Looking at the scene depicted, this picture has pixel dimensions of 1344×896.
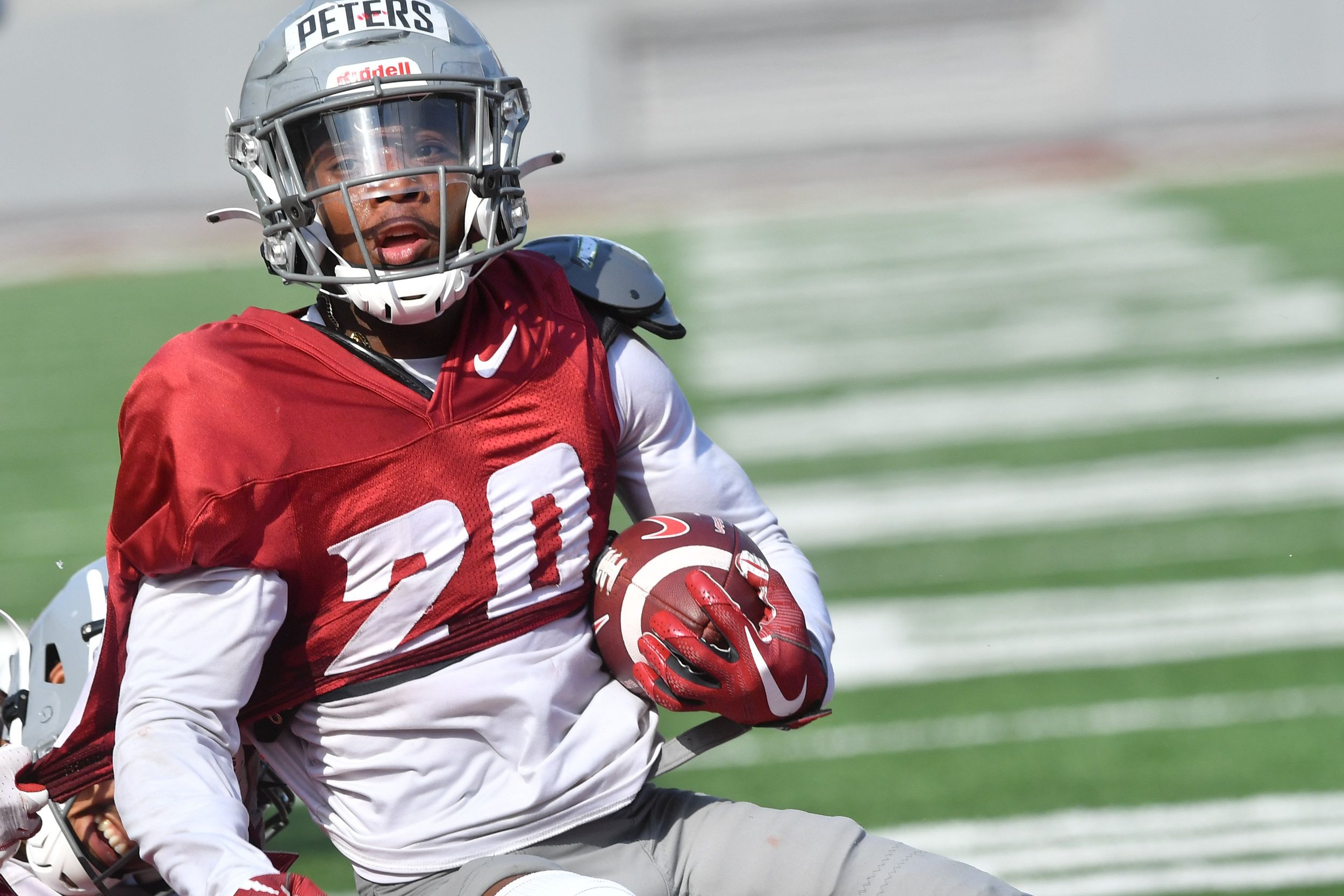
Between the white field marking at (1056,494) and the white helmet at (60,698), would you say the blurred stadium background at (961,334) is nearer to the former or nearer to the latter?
the white field marking at (1056,494)

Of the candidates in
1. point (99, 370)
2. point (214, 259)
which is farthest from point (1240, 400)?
point (214, 259)

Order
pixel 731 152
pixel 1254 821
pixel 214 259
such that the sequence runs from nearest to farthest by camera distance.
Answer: pixel 1254 821 < pixel 214 259 < pixel 731 152

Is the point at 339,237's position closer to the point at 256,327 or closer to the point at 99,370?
the point at 256,327

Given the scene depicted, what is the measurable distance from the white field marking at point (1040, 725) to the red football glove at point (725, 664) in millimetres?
2386

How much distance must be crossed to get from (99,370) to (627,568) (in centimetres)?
887

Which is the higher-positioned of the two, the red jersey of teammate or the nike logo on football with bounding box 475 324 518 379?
the nike logo on football with bounding box 475 324 518 379

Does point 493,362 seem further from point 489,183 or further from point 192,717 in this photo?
point 192,717

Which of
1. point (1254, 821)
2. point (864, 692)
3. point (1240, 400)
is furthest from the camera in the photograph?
point (1240, 400)

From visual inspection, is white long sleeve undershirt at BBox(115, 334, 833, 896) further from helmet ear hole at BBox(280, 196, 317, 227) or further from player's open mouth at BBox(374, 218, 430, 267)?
helmet ear hole at BBox(280, 196, 317, 227)

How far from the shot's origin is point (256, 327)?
2.17 meters

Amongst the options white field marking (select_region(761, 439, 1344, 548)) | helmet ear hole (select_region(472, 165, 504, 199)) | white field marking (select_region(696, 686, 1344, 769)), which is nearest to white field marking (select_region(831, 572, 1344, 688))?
white field marking (select_region(696, 686, 1344, 769))

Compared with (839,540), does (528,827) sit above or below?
above

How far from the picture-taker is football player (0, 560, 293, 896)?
240 centimetres

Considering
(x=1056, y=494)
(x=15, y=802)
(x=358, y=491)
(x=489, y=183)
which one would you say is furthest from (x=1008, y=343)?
(x=15, y=802)
